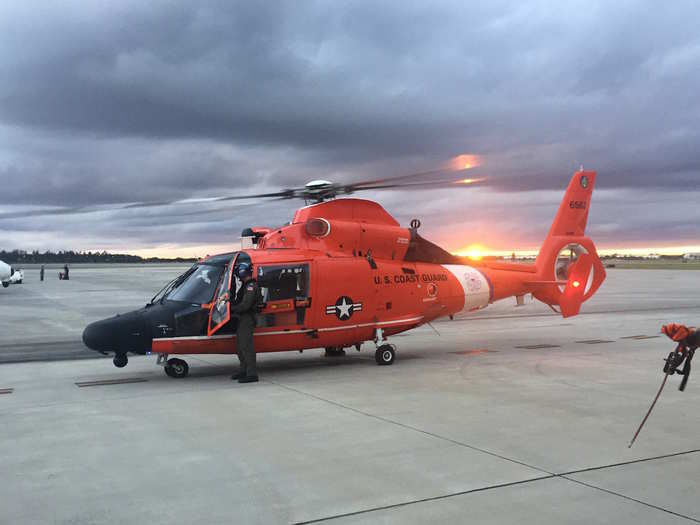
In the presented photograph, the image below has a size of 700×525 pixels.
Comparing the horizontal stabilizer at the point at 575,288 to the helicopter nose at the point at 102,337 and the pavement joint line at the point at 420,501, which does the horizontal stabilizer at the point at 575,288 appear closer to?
the helicopter nose at the point at 102,337

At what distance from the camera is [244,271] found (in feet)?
35.6

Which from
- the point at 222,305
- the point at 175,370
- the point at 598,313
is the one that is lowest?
the point at 175,370

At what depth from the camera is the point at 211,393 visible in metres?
9.38

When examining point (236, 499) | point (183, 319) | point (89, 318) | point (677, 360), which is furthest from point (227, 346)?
point (89, 318)

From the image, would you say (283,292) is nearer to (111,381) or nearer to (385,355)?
(385,355)

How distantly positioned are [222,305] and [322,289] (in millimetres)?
1935

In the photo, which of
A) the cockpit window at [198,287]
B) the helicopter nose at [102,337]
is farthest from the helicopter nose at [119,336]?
the cockpit window at [198,287]

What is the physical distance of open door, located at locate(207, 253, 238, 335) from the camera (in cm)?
1034

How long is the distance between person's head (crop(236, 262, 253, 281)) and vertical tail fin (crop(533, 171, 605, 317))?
25.1 feet

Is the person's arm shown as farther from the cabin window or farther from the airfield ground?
the airfield ground

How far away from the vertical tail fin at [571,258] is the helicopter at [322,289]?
0.59m

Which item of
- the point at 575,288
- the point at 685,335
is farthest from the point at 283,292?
the point at 575,288

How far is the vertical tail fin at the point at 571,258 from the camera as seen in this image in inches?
606

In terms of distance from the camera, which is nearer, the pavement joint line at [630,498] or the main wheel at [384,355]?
the pavement joint line at [630,498]
